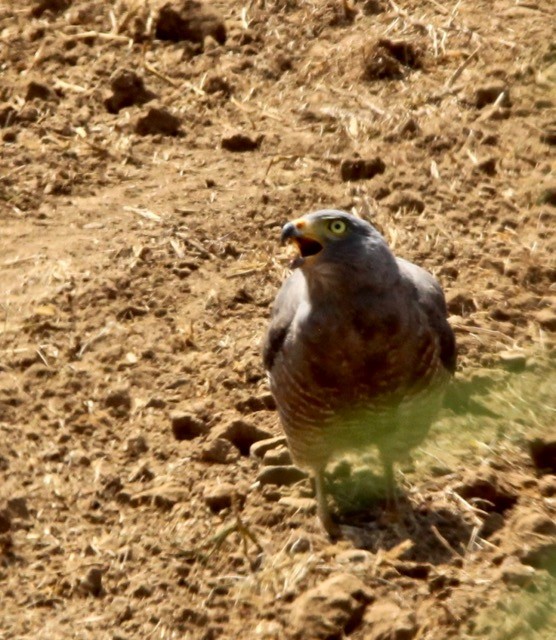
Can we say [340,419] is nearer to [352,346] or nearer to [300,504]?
[352,346]

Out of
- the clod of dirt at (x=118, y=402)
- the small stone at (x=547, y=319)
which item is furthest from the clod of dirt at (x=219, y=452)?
the small stone at (x=547, y=319)

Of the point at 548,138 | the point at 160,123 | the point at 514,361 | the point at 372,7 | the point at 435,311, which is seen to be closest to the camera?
the point at 435,311

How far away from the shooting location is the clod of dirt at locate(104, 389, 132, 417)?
682 centimetres

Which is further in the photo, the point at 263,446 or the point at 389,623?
the point at 263,446

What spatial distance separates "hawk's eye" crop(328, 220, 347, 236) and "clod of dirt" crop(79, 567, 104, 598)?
1.67 m

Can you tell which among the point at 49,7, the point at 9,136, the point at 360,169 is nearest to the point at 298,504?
the point at 360,169

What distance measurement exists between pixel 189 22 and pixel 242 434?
392 cm

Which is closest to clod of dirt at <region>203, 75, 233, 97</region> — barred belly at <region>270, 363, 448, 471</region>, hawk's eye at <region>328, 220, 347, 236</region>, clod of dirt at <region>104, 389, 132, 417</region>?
clod of dirt at <region>104, 389, 132, 417</region>

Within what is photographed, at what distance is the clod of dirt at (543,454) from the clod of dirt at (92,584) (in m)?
1.94

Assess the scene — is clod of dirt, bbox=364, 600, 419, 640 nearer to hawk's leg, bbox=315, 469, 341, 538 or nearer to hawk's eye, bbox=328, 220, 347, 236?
hawk's leg, bbox=315, 469, 341, 538

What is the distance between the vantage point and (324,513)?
6094 mm

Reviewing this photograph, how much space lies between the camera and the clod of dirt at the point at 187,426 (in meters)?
6.60

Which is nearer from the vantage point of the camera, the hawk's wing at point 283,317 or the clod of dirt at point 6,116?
the hawk's wing at point 283,317

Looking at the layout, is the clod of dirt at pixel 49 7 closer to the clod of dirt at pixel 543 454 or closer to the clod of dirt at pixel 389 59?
the clod of dirt at pixel 389 59
